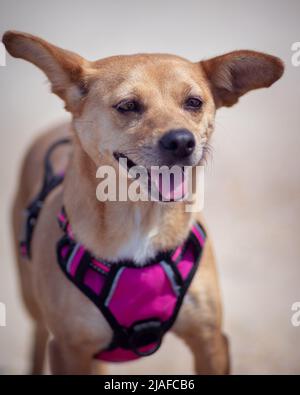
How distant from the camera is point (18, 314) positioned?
210 inches

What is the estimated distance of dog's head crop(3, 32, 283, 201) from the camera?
294 cm

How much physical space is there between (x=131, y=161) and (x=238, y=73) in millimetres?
819

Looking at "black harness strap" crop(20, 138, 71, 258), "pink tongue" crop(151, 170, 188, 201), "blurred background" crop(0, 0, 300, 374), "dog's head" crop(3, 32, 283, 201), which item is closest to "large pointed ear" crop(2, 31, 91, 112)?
"dog's head" crop(3, 32, 283, 201)

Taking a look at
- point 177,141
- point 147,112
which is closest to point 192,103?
point 147,112

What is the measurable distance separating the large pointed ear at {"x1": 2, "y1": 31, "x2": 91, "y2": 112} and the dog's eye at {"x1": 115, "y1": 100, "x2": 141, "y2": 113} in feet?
0.95

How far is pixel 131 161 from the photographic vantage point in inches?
119

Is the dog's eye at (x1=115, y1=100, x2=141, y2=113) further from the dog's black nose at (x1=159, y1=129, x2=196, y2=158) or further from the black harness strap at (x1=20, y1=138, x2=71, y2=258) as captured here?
the black harness strap at (x1=20, y1=138, x2=71, y2=258)

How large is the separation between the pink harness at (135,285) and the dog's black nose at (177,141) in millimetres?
602

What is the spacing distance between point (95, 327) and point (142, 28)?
5839 millimetres

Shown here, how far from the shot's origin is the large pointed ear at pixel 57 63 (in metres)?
3.07

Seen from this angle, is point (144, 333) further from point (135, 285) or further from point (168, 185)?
point (168, 185)

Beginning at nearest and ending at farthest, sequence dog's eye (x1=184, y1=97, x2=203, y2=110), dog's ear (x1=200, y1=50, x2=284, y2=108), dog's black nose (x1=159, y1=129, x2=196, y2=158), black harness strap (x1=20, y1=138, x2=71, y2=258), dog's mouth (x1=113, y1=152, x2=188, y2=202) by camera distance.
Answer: dog's black nose (x1=159, y1=129, x2=196, y2=158) < dog's mouth (x1=113, y1=152, x2=188, y2=202) < dog's eye (x1=184, y1=97, x2=203, y2=110) < dog's ear (x1=200, y1=50, x2=284, y2=108) < black harness strap (x1=20, y1=138, x2=71, y2=258)

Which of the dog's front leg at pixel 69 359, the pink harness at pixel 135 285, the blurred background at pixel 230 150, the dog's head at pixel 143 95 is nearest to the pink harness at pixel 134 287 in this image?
the pink harness at pixel 135 285

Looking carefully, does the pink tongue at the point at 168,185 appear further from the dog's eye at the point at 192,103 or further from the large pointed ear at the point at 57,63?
the large pointed ear at the point at 57,63
